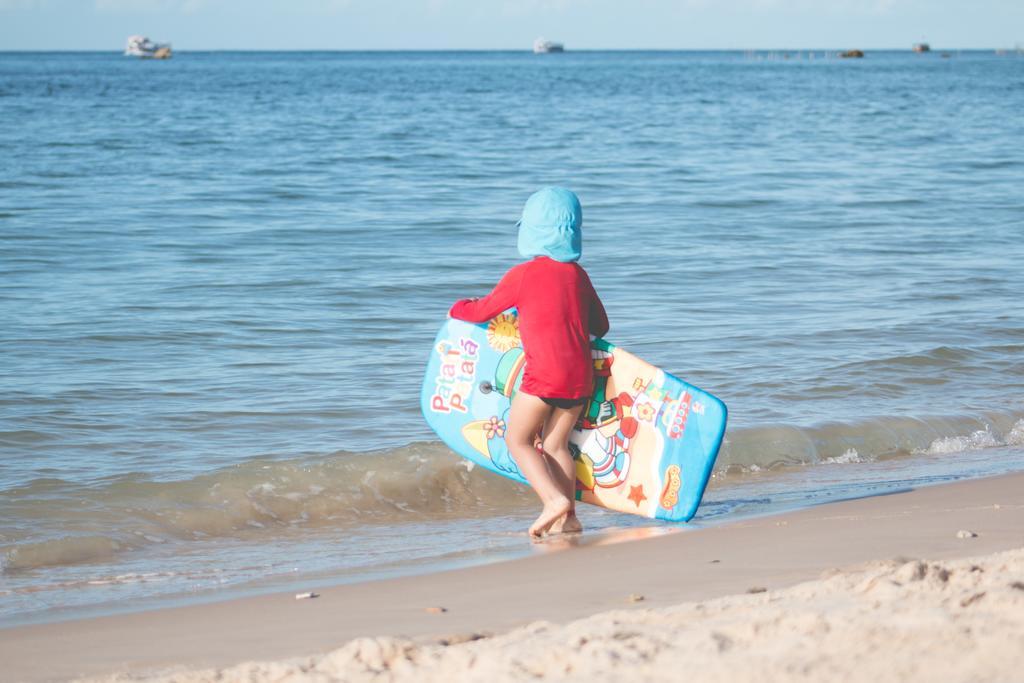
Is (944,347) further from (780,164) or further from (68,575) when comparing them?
(780,164)

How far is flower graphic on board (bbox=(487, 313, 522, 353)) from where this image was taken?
16.3 feet

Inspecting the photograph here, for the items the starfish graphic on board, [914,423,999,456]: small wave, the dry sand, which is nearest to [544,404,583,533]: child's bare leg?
the starfish graphic on board

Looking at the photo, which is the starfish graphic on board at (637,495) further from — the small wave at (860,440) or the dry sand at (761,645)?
the dry sand at (761,645)

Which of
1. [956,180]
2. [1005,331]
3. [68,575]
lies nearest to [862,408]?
[1005,331]

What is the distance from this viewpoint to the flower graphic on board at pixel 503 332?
498cm

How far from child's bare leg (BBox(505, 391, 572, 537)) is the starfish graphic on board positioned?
1.07 ft

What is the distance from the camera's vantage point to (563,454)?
4.67 m

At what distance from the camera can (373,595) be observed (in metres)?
3.75

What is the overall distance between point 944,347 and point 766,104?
3535 centimetres

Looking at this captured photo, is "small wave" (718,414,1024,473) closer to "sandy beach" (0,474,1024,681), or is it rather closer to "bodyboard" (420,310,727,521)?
"bodyboard" (420,310,727,521)

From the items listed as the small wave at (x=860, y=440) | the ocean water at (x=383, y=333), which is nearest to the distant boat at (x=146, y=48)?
the ocean water at (x=383, y=333)

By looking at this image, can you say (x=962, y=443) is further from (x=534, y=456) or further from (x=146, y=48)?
(x=146, y=48)

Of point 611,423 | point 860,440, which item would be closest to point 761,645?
point 611,423

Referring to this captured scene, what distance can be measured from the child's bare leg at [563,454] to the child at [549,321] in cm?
1
